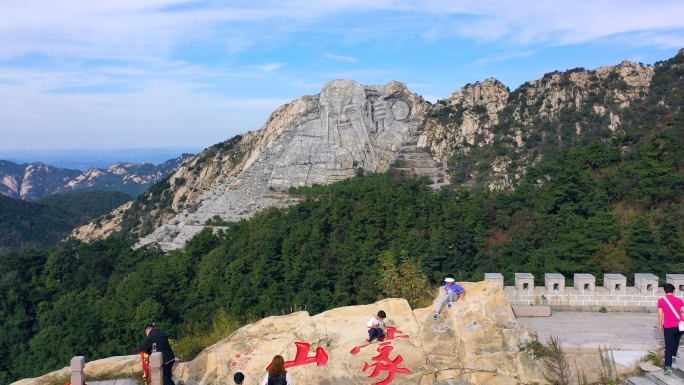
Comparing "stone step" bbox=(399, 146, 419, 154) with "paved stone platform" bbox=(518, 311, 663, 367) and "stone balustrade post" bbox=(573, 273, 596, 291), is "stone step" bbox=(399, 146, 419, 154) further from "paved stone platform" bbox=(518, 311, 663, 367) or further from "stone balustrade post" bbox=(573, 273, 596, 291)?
"paved stone platform" bbox=(518, 311, 663, 367)

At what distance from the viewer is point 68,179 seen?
6156 inches

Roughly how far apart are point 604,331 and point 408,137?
37345 millimetres

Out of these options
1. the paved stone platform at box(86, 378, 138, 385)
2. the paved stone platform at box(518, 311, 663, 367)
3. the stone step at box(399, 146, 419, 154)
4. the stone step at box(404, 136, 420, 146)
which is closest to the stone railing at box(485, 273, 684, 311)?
the paved stone platform at box(518, 311, 663, 367)

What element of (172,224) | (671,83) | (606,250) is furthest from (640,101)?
(172,224)

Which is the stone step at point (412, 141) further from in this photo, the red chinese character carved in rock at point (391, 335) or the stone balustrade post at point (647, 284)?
the red chinese character carved in rock at point (391, 335)

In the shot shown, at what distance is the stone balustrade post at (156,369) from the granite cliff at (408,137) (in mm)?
29476

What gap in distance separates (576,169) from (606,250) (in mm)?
5299

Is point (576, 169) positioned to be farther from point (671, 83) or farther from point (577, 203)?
point (671, 83)

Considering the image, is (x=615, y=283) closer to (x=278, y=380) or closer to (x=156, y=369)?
(x=278, y=380)

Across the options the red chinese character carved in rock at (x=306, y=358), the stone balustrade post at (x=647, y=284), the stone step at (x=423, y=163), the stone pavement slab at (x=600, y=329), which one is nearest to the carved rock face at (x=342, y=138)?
the stone step at (x=423, y=163)

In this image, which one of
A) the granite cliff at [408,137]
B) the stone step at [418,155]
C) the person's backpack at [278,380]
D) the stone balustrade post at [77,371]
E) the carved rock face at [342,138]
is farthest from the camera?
the stone step at [418,155]

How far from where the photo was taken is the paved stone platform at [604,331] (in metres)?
6.66

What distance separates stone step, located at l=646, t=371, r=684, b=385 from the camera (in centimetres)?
591

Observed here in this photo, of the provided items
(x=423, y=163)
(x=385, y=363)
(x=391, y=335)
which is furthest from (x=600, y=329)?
(x=423, y=163)
